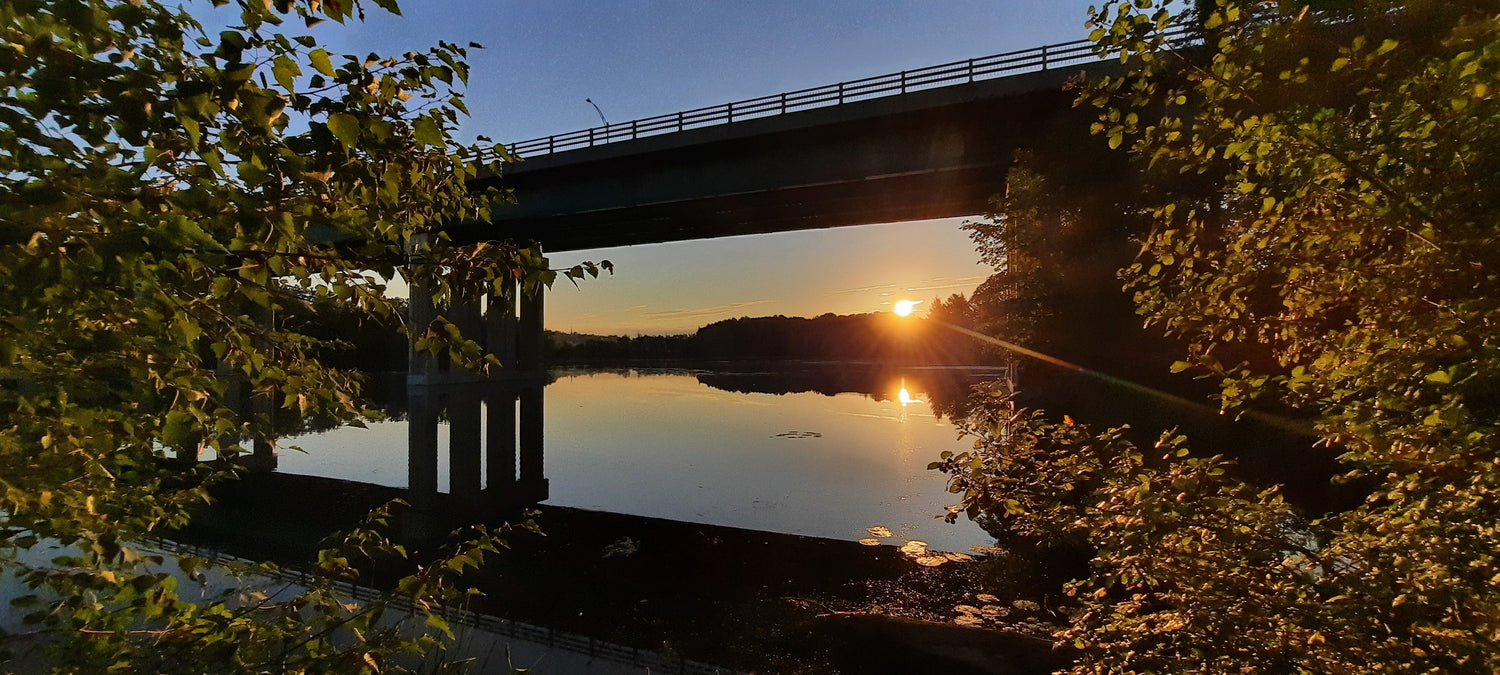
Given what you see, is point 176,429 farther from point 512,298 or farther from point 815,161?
point 815,161

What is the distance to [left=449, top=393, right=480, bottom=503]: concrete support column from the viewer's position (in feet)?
63.8

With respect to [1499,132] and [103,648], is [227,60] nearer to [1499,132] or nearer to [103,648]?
[103,648]

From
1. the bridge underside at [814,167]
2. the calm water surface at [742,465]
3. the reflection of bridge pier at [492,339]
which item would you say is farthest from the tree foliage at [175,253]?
the reflection of bridge pier at [492,339]

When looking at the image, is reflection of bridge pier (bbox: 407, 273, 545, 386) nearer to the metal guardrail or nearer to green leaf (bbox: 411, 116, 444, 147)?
the metal guardrail

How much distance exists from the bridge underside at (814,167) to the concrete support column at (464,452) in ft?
28.3

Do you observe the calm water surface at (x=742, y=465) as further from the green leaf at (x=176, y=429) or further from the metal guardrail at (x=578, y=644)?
the green leaf at (x=176, y=429)

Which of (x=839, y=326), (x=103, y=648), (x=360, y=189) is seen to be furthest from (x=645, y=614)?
(x=839, y=326)

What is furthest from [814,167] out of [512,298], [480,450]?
[512,298]

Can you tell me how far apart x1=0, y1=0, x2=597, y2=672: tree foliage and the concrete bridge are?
15.9m

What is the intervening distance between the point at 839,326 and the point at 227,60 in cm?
16832

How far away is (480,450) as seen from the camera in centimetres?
2628

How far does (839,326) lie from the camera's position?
552ft

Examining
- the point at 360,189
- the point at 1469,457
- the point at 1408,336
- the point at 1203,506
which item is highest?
the point at 360,189

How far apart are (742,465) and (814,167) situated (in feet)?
46.0
